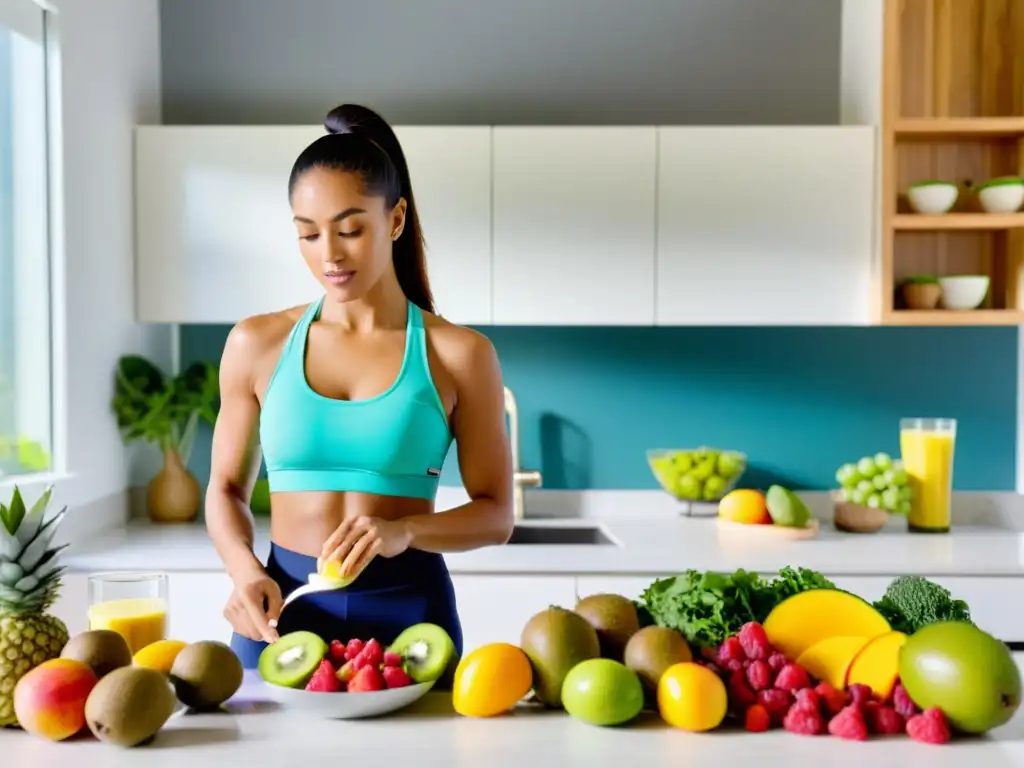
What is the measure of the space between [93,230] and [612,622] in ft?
6.99

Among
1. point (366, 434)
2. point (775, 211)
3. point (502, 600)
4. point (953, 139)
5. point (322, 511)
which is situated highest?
point (953, 139)

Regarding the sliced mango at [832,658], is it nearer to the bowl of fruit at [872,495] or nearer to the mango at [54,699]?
the mango at [54,699]

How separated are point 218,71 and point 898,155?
2024 millimetres

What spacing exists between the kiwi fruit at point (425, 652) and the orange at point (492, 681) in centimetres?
3

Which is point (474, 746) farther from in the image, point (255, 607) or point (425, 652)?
point (255, 607)

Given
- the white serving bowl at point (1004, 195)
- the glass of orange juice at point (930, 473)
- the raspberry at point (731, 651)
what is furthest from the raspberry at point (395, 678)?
the white serving bowl at point (1004, 195)

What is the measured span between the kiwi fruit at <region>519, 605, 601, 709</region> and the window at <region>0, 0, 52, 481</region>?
1.80m

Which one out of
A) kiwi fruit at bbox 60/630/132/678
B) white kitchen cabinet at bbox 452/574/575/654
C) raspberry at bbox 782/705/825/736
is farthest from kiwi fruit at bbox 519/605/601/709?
white kitchen cabinet at bbox 452/574/575/654

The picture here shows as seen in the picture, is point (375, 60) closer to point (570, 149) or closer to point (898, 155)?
point (570, 149)

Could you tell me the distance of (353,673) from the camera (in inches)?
52.7

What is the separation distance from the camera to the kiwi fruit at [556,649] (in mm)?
1352

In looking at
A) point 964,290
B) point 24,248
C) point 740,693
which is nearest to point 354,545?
point 740,693

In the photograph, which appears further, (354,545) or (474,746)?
(354,545)

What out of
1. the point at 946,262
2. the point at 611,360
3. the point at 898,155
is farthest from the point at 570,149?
the point at 946,262
